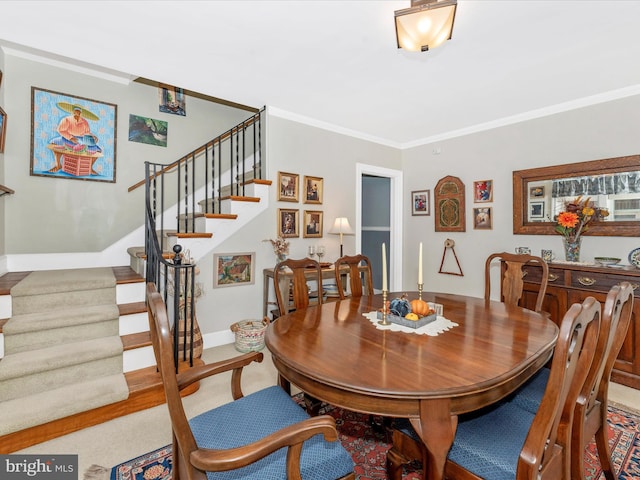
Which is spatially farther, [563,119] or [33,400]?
[563,119]

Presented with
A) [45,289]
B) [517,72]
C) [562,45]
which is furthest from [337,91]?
[45,289]

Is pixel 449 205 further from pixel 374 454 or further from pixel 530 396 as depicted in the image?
pixel 374 454

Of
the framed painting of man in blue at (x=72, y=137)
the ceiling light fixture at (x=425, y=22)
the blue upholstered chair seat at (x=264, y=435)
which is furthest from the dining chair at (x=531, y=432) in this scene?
the framed painting of man in blue at (x=72, y=137)

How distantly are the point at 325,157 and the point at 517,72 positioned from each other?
84.4 inches

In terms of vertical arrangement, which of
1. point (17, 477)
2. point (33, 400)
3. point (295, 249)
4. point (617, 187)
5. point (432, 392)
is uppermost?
point (617, 187)

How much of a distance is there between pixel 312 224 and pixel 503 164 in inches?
Answer: 97.1

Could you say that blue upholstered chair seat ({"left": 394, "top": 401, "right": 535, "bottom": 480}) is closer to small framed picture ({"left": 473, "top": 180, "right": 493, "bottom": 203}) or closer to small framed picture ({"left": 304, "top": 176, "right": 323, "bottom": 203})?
small framed picture ({"left": 304, "top": 176, "right": 323, "bottom": 203})

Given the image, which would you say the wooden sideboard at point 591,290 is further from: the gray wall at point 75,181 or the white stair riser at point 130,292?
the gray wall at point 75,181

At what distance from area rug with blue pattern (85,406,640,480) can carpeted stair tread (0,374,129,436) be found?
1.76 ft

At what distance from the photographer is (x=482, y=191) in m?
4.00

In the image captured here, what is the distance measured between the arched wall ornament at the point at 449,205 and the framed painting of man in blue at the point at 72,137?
4326mm

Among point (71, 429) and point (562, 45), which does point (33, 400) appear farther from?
point (562, 45)

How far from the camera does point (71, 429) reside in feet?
6.40

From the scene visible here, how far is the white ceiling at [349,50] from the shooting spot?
6.33 feet
